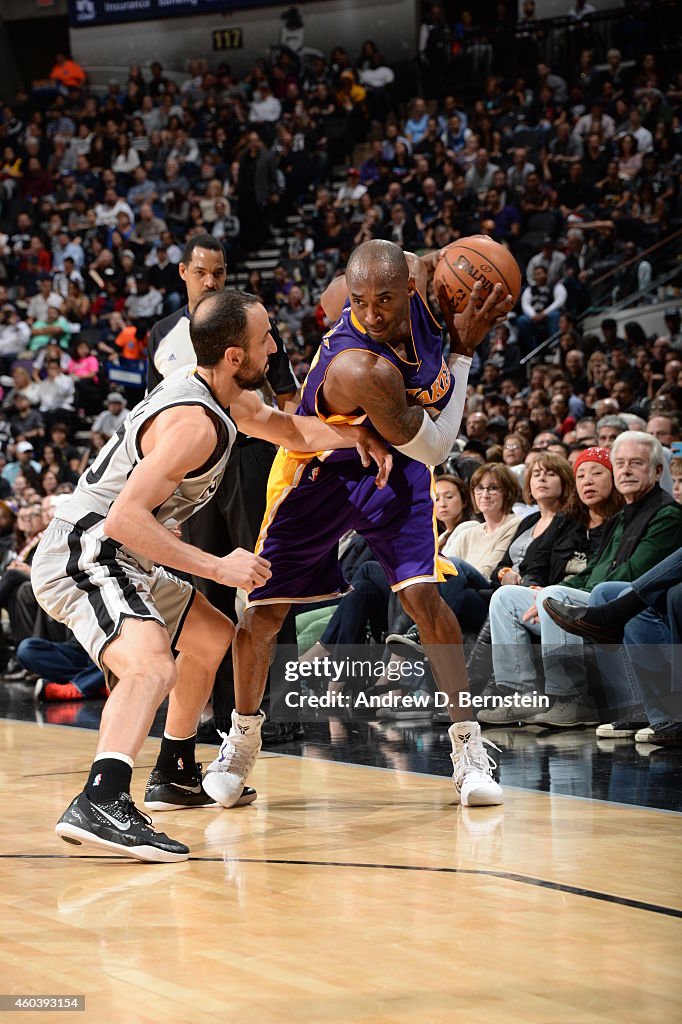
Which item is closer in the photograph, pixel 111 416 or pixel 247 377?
pixel 247 377

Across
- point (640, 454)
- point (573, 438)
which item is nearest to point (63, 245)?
point (573, 438)

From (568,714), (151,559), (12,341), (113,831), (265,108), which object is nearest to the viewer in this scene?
(113,831)

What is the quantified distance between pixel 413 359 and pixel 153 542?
1106mm

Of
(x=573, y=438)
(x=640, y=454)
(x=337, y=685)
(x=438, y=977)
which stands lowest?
(x=438, y=977)

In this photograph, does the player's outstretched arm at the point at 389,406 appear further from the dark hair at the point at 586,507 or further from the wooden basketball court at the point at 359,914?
the dark hair at the point at 586,507

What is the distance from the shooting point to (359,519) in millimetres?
3844

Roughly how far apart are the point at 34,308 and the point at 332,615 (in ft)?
32.0

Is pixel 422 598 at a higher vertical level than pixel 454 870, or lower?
higher

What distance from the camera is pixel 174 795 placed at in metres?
3.79

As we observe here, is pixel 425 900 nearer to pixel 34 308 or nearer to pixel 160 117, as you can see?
pixel 34 308

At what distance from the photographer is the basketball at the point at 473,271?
3.83m

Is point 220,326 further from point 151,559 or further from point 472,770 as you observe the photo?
point 472,770

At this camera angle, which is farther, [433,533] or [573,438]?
[573,438]

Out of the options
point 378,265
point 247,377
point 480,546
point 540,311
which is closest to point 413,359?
point 378,265
